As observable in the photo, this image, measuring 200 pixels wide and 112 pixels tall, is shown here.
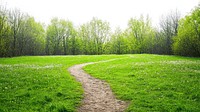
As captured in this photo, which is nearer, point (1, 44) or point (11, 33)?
point (1, 44)

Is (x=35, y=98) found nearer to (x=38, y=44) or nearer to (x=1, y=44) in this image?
(x=1, y=44)

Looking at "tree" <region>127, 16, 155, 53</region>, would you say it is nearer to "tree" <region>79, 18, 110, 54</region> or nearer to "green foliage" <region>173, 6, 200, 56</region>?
"tree" <region>79, 18, 110, 54</region>

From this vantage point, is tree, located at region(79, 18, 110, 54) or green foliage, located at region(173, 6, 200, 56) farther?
tree, located at region(79, 18, 110, 54)

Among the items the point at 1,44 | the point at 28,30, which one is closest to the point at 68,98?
the point at 1,44

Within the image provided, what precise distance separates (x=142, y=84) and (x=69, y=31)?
88763 millimetres

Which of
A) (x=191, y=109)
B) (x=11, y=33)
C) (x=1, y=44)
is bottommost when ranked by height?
(x=191, y=109)

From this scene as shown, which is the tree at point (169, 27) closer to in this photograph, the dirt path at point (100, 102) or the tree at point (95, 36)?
the tree at point (95, 36)

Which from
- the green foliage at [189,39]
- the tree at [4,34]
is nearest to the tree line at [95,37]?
the tree at [4,34]

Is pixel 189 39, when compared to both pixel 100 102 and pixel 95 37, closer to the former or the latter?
pixel 95 37

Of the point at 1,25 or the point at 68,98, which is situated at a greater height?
the point at 1,25

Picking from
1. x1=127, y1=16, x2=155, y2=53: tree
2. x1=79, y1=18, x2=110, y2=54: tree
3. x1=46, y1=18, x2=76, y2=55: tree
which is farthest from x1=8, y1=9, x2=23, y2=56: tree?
x1=127, y1=16, x2=155, y2=53: tree

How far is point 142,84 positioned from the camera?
1744cm

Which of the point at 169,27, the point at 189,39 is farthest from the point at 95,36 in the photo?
the point at 189,39

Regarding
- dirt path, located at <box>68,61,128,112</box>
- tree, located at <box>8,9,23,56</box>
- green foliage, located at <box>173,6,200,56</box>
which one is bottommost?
dirt path, located at <box>68,61,128,112</box>
